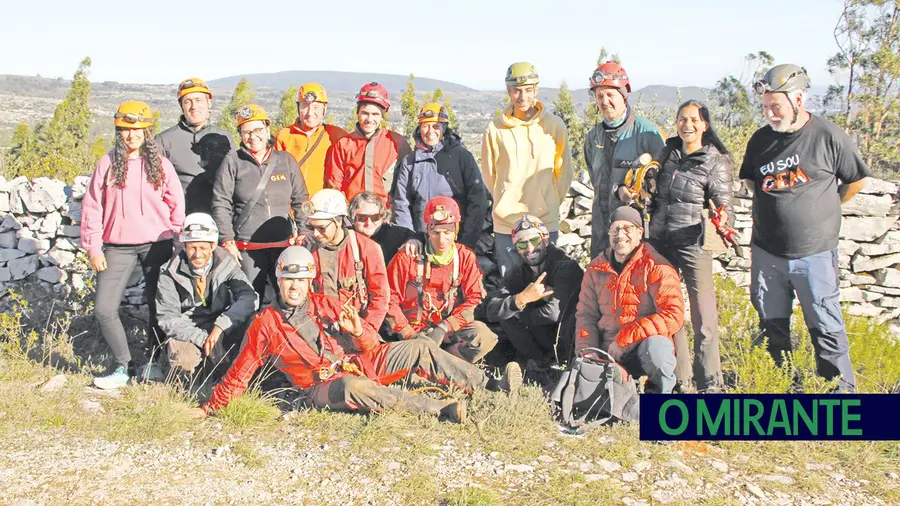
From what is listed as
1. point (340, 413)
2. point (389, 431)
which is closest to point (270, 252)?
point (340, 413)

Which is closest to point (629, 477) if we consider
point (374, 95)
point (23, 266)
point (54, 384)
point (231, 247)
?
point (231, 247)

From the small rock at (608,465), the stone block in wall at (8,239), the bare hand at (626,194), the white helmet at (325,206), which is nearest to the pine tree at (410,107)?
the stone block in wall at (8,239)

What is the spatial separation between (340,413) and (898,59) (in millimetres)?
11719

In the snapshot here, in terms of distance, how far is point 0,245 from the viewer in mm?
8359

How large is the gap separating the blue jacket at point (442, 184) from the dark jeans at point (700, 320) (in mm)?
1765

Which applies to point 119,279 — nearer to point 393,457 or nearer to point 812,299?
point 393,457

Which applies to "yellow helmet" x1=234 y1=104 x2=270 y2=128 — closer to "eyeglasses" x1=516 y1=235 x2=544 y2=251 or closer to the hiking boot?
"eyeglasses" x1=516 y1=235 x2=544 y2=251

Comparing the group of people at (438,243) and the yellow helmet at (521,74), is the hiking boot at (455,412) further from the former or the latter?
the yellow helmet at (521,74)

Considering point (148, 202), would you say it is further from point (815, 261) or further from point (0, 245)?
point (815, 261)

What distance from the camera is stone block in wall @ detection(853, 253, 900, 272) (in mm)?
8242

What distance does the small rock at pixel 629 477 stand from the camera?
4.34 m

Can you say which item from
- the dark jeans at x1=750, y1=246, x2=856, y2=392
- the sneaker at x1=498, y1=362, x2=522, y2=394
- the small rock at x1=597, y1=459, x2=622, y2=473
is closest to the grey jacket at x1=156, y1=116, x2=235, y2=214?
the sneaker at x1=498, y1=362, x2=522, y2=394

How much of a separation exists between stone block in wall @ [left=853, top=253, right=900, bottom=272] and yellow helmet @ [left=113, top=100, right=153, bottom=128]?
24.5ft

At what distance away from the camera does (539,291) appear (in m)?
5.70
